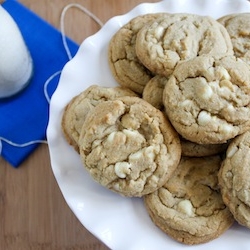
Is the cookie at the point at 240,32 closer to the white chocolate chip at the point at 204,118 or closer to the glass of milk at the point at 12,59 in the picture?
the white chocolate chip at the point at 204,118

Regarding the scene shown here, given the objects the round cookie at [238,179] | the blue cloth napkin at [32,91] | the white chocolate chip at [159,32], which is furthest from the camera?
the blue cloth napkin at [32,91]

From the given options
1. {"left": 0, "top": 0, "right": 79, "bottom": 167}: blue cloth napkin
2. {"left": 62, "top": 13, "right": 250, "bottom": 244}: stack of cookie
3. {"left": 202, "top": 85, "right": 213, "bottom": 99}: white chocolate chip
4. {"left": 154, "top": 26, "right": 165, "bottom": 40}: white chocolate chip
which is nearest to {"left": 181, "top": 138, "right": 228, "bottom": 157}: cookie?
{"left": 62, "top": 13, "right": 250, "bottom": 244}: stack of cookie

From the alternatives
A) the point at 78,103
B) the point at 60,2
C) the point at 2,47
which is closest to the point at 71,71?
the point at 78,103

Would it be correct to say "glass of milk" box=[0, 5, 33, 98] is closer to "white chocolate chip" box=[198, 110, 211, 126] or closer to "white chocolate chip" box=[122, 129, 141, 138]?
"white chocolate chip" box=[122, 129, 141, 138]

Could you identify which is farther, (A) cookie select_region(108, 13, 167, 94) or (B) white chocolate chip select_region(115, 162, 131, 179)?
(A) cookie select_region(108, 13, 167, 94)

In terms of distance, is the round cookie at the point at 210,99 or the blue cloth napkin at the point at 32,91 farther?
the blue cloth napkin at the point at 32,91

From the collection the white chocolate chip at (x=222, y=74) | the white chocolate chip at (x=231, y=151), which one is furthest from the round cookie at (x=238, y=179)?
the white chocolate chip at (x=222, y=74)

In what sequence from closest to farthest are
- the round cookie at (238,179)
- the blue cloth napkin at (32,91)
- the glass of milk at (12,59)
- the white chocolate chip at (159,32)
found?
the round cookie at (238,179) → the white chocolate chip at (159,32) → the glass of milk at (12,59) → the blue cloth napkin at (32,91)

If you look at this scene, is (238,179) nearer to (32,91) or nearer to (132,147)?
(132,147)
